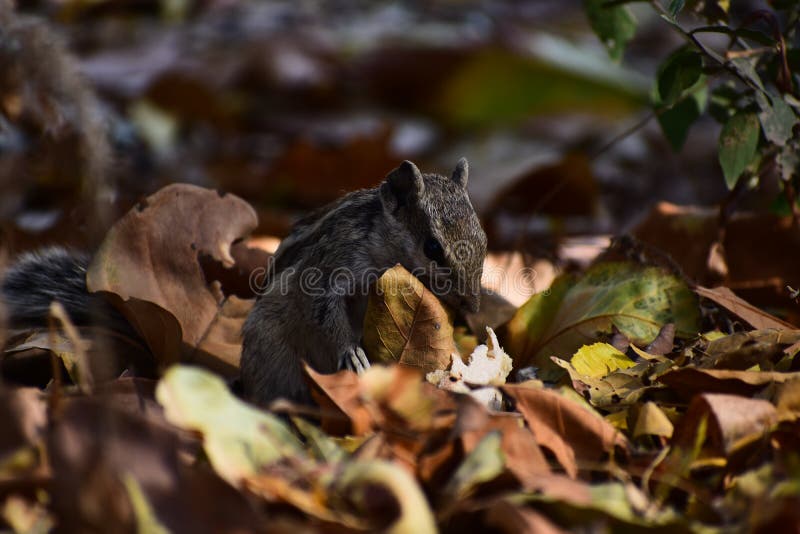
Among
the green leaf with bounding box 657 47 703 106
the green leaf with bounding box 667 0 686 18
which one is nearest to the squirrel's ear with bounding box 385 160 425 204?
the green leaf with bounding box 657 47 703 106

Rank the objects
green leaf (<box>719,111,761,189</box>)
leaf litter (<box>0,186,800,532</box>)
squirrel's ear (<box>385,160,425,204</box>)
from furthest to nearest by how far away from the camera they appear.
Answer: squirrel's ear (<box>385,160,425,204</box>), green leaf (<box>719,111,761,189</box>), leaf litter (<box>0,186,800,532</box>)

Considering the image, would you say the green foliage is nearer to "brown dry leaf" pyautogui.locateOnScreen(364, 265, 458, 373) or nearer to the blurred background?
"brown dry leaf" pyautogui.locateOnScreen(364, 265, 458, 373)

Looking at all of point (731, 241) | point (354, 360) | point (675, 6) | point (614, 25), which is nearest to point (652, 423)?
point (354, 360)

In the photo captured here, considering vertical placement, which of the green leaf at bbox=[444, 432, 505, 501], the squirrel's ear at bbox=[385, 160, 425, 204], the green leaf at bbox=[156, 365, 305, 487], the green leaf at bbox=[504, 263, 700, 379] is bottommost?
the green leaf at bbox=[504, 263, 700, 379]

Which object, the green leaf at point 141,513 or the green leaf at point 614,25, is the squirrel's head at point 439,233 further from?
the green leaf at point 141,513

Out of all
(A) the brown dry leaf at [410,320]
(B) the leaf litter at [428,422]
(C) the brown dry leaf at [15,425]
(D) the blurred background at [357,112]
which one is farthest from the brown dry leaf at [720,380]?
(D) the blurred background at [357,112]

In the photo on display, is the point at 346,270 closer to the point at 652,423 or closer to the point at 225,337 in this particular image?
the point at 225,337

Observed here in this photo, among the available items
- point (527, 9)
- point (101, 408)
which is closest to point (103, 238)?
point (101, 408)

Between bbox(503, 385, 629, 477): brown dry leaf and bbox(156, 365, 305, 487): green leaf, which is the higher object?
bbox(156, 365, 305, 487): green leaf
